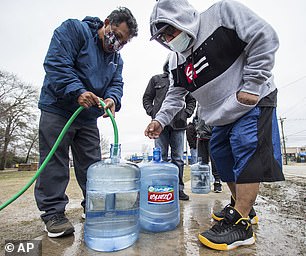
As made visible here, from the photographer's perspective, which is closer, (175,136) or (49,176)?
(49,176)

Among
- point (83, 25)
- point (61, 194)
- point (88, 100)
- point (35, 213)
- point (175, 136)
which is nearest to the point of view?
point (88, 100)

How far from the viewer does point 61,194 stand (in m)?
1.61

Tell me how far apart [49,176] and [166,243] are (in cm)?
95

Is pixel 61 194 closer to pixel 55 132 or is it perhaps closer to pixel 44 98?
pixel 55 132

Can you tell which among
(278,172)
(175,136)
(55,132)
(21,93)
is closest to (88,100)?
(55,132)

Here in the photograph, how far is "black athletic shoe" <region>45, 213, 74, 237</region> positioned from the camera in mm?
1441

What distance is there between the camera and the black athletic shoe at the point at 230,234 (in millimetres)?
1273

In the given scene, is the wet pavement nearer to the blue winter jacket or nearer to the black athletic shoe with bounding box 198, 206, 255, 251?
the black athletic shoe with bounding box 198, 206, 255, 251

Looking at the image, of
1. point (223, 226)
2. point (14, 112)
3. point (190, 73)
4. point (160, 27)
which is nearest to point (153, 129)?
point (190, 73)

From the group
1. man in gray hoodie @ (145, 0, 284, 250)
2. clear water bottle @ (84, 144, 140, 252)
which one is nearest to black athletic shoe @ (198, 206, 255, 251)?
man in gray hoodie @ (145, 0, 284, 250)

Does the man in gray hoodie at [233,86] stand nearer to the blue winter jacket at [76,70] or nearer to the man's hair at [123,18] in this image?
the man's hair at [123,18]

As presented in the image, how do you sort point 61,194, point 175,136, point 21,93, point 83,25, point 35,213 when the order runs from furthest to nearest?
point 21,93
point 175,136
point 35,213
point 83,25
point 61,194

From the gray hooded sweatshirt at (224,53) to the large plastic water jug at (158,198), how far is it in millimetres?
594

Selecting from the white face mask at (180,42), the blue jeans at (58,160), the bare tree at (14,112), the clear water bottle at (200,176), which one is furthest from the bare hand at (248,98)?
the bare tree at (14,112)
